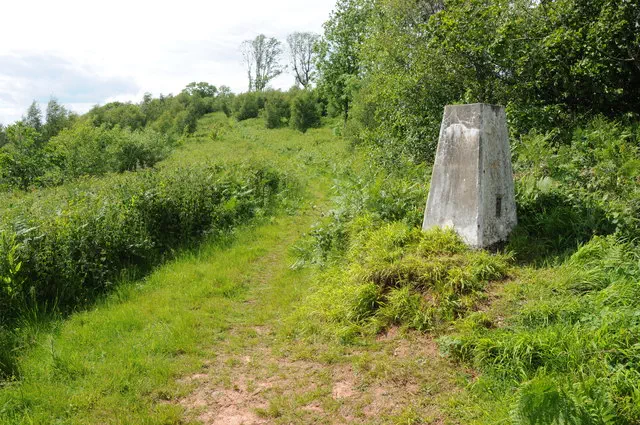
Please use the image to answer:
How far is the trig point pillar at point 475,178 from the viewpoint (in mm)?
5633

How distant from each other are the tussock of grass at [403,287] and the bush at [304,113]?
34.4m

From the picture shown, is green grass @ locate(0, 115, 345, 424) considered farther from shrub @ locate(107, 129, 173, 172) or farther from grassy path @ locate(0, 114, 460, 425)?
shrub @ locate(107, 129, 173, 172)

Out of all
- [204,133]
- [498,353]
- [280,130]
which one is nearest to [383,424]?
[498,353]

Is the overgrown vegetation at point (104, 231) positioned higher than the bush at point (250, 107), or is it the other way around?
the bush at point (250, 107)

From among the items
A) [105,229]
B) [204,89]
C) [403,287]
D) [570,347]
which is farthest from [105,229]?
[204,89]

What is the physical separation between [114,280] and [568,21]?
9.79 metres

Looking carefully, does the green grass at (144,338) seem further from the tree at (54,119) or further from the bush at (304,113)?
the tree at (54,119)

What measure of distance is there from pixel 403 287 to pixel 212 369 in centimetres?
Answer: 232

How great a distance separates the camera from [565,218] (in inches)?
233

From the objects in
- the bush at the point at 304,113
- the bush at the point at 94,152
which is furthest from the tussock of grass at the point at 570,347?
the bush at the point at 304,113

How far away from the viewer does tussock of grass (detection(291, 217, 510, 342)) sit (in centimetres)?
487

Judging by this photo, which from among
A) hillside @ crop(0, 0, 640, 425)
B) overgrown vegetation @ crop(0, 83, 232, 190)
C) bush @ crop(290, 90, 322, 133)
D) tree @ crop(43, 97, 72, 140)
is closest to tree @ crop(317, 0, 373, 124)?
bush @ crop(290, 90, 322, 133)

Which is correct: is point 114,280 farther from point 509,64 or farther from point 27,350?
point 509,64

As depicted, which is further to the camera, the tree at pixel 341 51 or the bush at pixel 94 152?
the tree at pixel 341 51
